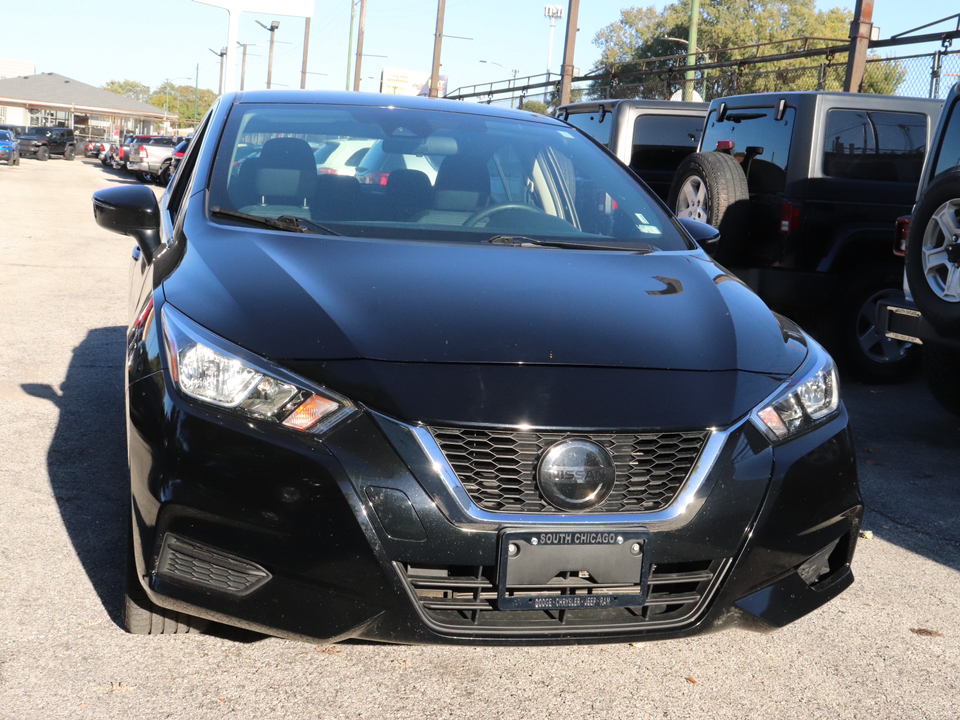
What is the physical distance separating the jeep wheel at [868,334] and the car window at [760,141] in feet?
2.86

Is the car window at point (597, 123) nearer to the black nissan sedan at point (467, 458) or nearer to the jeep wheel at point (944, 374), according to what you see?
the jeep wheel at point (944, 374)

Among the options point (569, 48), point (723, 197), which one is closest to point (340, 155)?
point (723, 197)

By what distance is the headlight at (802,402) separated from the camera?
265 cm

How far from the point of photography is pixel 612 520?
2.44 meters

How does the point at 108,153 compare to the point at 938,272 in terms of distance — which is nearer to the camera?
the point at 938,272

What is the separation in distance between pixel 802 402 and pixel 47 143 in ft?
176

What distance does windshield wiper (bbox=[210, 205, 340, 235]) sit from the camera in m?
3.32

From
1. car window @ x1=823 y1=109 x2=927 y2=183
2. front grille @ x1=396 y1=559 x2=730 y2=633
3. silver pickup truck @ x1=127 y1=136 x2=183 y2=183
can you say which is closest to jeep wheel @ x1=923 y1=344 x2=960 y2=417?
car window @ x1=823 y1=109 x2=927 y2=183

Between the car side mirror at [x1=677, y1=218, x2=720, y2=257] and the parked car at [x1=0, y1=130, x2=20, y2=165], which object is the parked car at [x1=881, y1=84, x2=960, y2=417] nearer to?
the car side mirror at [x1=677, y1=218, x2=720, y2=257]

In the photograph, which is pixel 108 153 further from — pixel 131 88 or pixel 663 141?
pixel 131 88

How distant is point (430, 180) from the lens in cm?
376

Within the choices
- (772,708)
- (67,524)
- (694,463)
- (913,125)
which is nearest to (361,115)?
(67,524)

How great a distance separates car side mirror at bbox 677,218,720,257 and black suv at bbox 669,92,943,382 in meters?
3.32

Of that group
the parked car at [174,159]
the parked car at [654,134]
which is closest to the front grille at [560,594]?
the parked car at [174,159]
